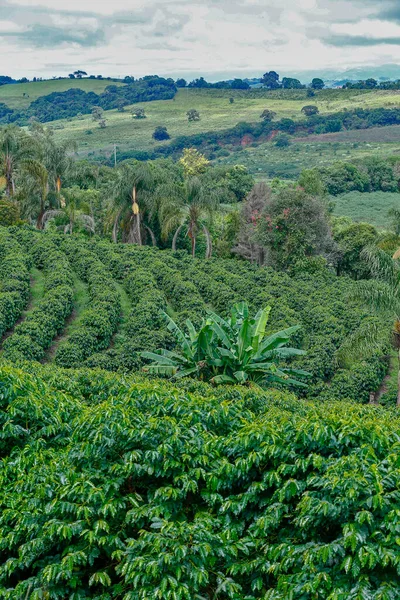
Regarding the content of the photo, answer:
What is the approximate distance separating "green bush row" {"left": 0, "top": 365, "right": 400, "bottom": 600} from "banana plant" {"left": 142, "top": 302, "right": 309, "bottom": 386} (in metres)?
8.11

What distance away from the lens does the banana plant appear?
17.8 metres

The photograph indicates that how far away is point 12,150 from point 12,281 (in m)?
16.9

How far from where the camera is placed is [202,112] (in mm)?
164625

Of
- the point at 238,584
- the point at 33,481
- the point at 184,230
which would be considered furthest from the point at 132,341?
the point at 184,230

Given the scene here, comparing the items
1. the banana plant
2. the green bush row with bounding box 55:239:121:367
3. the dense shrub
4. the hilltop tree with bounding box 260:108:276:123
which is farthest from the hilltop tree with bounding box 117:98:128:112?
the banana plant

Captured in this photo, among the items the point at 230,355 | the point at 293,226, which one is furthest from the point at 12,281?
the point at 293,226

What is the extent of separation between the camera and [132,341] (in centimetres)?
2316

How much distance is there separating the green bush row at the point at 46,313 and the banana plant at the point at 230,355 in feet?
15.0

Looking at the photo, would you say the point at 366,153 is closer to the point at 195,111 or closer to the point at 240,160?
A: the point at 240,160

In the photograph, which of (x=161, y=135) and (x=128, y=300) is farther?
(x=161, y=135)

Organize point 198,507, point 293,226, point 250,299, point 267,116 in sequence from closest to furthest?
point 198,507, point 250,299, point 293,226, point 267,116

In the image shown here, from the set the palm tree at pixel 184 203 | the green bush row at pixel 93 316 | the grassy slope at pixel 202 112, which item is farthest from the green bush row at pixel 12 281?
the grassy slope at pixel 202 112

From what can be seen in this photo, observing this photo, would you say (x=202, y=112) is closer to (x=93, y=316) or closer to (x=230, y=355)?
(x=93, y=316)

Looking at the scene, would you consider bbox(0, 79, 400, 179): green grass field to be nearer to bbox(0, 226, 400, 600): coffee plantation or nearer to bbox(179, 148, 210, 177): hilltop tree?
bbox(179, 148, 210, 177): hilltop tree
